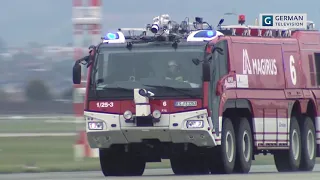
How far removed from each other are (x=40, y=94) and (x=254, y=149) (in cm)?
8860

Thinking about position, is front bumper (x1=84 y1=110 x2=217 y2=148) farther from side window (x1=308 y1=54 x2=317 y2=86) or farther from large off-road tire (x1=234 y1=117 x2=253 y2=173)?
side window (x1=308 y1=54 x2=317 y2=86)

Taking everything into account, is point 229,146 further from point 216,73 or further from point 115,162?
point 115,162

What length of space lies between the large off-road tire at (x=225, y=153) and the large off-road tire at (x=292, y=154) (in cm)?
307

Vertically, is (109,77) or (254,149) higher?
(109,77)

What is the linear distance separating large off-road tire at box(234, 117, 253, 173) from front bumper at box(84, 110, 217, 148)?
1.48 meters

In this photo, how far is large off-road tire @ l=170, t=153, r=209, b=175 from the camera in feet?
82.3

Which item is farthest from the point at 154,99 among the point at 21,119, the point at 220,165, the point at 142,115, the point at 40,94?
the point at 40,94

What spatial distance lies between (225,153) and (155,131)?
5.51ft

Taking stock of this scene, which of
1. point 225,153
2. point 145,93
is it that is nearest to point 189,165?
point 225,153

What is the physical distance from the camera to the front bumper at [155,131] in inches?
904

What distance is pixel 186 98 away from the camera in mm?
22984

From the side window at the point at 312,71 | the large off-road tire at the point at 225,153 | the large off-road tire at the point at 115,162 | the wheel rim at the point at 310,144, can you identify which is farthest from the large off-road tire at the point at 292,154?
the large off-road tire at the point at 115,162

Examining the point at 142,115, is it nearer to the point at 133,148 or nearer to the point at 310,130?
the point at 133,148

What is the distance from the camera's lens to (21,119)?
8319 cm
